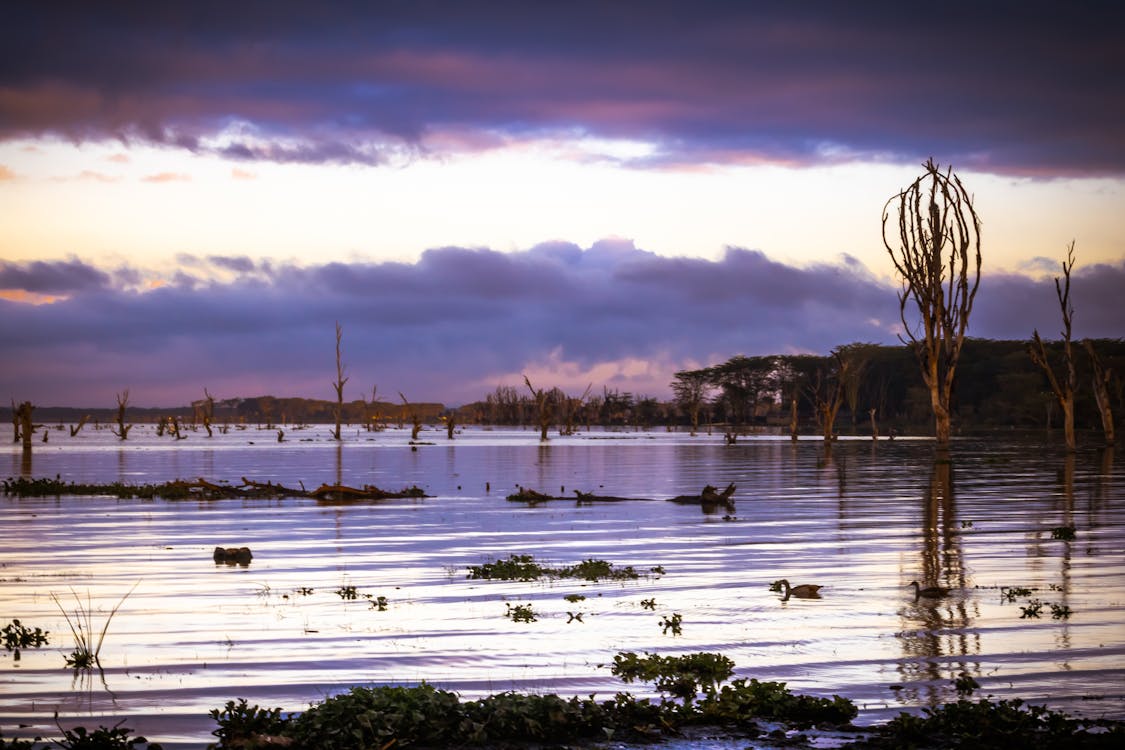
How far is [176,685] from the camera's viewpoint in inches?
404

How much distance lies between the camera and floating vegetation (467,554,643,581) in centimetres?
1716

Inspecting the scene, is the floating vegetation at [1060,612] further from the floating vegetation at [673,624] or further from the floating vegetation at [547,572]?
the floating vegetation at [547,572]

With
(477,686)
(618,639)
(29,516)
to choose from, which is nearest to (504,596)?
(618,639)

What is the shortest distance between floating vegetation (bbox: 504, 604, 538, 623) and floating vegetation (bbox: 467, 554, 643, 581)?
301 cm

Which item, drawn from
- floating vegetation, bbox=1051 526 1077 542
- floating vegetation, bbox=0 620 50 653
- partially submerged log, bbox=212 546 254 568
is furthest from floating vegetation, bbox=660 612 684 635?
floating vegetation, bbox=1051 526 1077 542

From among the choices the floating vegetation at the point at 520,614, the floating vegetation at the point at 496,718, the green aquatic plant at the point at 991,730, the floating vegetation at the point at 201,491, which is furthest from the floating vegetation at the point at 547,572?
the floating vegetation at the point at 201,491

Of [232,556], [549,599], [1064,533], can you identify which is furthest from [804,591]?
[232,556]

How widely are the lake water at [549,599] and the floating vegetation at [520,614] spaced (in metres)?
0.13

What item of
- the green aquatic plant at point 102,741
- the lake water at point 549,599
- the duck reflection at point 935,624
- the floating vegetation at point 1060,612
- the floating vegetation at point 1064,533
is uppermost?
the green aquatic plant at point 102,741

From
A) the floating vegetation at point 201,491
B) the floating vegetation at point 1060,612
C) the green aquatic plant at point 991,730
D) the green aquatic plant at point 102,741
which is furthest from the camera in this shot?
the floating vegetation at point 201,491

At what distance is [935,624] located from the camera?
12.8 meters

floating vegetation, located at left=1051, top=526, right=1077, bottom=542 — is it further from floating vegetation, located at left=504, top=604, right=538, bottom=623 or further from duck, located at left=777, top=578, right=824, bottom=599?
floating vegetation, located at left=504, top=604, right=538, bottom=623

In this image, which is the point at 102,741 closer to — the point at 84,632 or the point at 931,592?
the point at 84,632

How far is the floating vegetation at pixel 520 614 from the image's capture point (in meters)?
13.5
